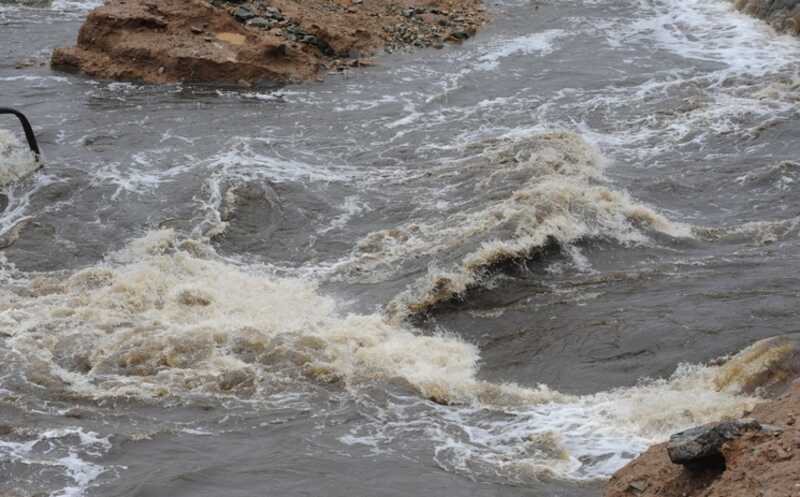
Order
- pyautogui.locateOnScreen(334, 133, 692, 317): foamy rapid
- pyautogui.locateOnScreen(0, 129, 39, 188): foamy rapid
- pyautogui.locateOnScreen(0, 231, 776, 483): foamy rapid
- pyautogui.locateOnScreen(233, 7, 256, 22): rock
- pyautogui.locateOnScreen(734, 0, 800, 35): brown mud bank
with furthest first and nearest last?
pyautogui.locateOnScreen(734, 0, 800, 35): brown mud bank < pyautogui.locateOnScreen(233, 7, 256, 22): rock < pyautogui.locateOnScreen(0, 129, 39, 188): foamy rapid < pyautogui.locateOnScreen(334, 133, 692, 317): foamy rapid < pyautogui.locateOnScreen(0, 231, 776, 483): foamy rapid

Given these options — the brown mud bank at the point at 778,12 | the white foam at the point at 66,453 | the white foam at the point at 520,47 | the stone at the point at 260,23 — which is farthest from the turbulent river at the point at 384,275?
the brown mud bank at the point at 778,12

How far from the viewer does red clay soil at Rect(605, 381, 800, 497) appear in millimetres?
4508

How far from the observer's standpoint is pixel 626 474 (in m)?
5.31

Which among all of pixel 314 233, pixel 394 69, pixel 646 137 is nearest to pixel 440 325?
pixel 314 233

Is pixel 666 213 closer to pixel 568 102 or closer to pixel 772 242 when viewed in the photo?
pixel 772 242

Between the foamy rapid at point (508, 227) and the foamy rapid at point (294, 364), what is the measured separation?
761 mm

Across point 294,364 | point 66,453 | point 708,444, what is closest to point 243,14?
point 294,364

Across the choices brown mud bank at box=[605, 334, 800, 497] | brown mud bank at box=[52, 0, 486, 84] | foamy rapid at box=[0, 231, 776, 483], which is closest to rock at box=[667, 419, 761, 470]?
brown mud bank at box=[605, 334, 800, 497]

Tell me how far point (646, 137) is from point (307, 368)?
7.22 meters

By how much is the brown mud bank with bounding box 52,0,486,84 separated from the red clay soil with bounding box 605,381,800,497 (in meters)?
11.3

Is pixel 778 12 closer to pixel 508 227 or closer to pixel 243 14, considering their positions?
pixel 243 14

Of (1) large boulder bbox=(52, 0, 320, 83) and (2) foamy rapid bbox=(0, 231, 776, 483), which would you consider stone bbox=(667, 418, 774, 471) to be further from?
(1) large boulder bbox=(52, 0, 320, 83)

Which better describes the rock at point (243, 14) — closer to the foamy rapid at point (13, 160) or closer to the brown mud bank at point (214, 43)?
the brown mud bank at point (214, 43)

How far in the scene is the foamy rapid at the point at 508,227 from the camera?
28.6 ft
